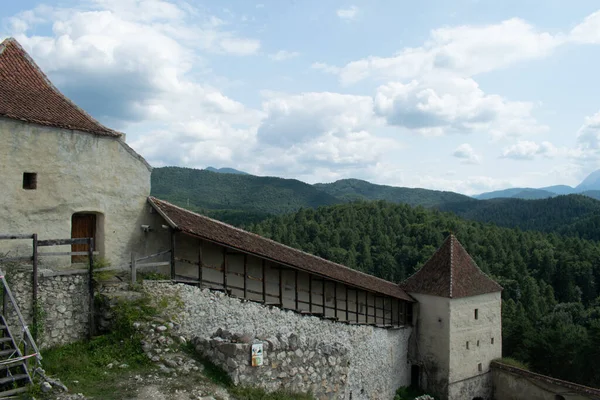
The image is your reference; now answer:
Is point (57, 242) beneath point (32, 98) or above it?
beneath

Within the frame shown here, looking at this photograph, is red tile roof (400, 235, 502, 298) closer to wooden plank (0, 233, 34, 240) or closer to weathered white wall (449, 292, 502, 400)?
weathered white wall (449, 292, 502, 400)

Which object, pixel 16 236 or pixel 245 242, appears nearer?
pixel 16 236

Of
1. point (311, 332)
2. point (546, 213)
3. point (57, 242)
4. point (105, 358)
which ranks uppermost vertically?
point (57, 242)

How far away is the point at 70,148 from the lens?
44.1 feet

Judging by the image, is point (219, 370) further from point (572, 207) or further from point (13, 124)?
point (572, 207)

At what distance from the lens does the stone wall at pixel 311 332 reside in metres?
13.3

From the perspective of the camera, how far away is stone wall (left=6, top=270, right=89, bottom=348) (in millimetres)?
11251

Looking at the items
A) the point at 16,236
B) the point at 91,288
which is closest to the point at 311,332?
the point at 91,288

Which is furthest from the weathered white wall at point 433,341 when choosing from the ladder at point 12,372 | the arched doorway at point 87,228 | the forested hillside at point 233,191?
the forested hillside at point 233,191

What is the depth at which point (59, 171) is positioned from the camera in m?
13.2

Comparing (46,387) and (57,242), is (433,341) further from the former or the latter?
(46,387)

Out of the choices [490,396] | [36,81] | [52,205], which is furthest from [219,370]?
[490,396]

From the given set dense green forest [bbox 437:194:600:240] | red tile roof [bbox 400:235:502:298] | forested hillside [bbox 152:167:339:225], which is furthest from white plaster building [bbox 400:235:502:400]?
forested hillside [bbox 152:167:339:225]

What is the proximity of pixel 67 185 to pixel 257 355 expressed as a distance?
290 inches
